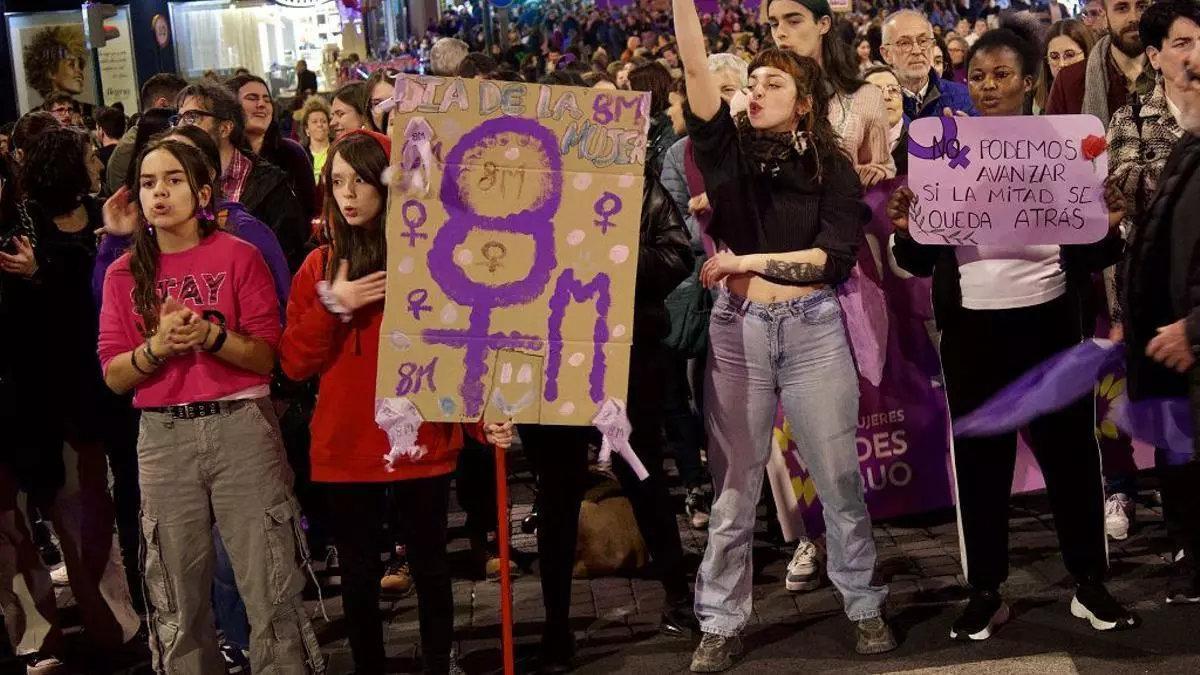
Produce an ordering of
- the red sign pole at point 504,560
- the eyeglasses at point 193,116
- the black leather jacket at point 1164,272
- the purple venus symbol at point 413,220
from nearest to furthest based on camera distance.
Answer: the purple venus symbol at point 413,220 < the black leather jacket at point 1164,272 < the red sign pole at point 504,560 < the eyeglasses at point 193,116

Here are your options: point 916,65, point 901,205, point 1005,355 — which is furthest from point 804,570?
point 916,65

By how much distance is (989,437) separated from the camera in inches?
211

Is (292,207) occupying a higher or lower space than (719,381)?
higher

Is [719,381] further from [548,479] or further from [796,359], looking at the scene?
[548,479]

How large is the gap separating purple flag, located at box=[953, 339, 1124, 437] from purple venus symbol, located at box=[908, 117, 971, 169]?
0.76 meters

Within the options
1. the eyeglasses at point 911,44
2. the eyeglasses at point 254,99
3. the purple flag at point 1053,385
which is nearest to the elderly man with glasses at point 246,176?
the eyeglasses at point 254,99

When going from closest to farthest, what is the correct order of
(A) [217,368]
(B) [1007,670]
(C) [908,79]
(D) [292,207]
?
1. (A) [217,368]
2. (B) [1007,670]
3. (D) [292,207]
4. (C) [908,79]

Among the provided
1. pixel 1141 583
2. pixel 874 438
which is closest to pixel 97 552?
pixel 874 438

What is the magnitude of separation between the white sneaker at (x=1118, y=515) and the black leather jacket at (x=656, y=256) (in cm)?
239

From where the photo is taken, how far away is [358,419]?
15.5 feet

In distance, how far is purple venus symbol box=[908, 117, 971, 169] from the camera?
523 cm

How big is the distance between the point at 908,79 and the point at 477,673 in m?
3.75

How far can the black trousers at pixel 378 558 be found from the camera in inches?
187

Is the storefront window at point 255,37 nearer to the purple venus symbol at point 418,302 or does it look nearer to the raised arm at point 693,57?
the raised arm at point 693,57
